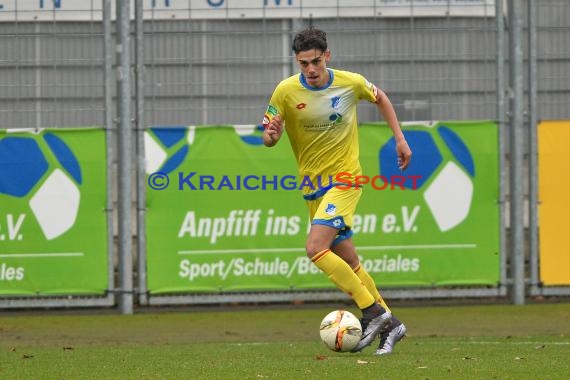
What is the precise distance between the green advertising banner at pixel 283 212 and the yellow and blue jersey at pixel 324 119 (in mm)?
4088

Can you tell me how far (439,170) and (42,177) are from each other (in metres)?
3.94

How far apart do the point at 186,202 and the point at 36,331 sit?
2.07m

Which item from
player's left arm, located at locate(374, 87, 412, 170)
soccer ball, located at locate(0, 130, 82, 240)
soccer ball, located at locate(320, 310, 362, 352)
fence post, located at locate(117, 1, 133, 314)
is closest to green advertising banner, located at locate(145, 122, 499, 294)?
fence post, located at locate(117, 1, 133, 314)

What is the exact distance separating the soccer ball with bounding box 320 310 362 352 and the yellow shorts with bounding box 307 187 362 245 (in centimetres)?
67

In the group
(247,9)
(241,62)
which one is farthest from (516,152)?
(247,9)

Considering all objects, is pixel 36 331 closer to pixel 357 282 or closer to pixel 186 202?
pixel 186 202

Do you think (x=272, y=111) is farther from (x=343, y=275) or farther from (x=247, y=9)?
(x=247, y=9)

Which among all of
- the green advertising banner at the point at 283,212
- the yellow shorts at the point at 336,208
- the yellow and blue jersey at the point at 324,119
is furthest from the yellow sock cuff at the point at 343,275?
the green advertising banner at the point at 283,212

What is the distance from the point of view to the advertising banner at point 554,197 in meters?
13.6

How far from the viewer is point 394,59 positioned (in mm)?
13852

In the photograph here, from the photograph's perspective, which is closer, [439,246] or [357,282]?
[357,282]

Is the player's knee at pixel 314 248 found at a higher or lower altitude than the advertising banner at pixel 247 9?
lower

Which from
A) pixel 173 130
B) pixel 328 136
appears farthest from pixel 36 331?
pixel 328 136

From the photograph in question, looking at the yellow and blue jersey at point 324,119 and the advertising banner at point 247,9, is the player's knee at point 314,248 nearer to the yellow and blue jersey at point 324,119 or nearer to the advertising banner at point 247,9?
the yellow and blue jersey at point 324,119
